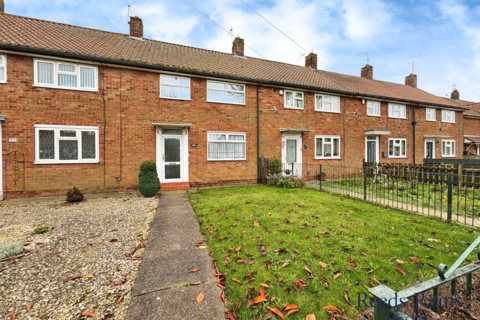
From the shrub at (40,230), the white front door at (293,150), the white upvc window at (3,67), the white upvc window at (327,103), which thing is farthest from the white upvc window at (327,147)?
the white upvc window at (3,67)

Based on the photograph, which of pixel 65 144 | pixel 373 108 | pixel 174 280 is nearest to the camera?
pixel 174 280

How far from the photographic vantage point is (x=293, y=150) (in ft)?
41.4

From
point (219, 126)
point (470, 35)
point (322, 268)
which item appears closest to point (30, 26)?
point (219, 126)

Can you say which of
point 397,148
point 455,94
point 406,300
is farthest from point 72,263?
point 455,94

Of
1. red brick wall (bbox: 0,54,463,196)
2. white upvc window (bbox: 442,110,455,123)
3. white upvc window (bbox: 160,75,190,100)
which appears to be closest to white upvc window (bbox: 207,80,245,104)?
red brick wall (bbox: 0,54,463,196)

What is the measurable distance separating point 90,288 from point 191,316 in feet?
4.80

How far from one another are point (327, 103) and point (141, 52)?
11.1 metres

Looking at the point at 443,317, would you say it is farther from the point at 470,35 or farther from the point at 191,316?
the point at 470,35

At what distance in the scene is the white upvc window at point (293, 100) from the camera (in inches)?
491

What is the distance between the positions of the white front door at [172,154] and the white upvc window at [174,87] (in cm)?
160

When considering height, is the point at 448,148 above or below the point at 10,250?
above

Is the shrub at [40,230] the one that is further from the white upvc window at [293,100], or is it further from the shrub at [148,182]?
the white upvc window at [293,100]

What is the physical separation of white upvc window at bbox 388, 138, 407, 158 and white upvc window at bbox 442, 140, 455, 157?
5.10 m

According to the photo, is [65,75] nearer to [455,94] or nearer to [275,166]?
[275,166]
